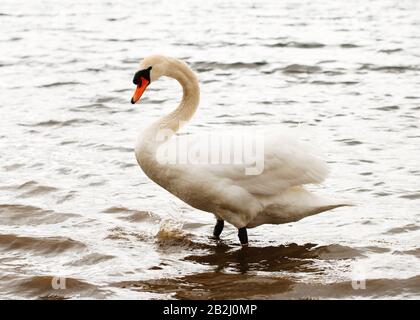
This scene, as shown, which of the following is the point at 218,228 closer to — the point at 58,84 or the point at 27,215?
the point at 27,215

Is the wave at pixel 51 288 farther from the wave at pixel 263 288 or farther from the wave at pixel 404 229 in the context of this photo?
the wave at pixel 404 229

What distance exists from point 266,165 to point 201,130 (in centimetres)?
410

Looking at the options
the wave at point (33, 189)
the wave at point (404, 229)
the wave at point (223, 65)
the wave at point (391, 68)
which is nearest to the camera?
the wave at point (404, 229)

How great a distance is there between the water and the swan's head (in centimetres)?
139

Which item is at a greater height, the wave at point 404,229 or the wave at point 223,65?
the wave at point 404,229

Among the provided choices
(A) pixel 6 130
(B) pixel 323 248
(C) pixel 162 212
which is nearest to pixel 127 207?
(C) pixel 162 212

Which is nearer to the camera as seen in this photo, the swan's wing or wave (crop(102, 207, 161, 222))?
the swan's wing

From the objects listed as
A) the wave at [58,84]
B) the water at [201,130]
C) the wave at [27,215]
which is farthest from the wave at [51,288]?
the wave at [58,84]

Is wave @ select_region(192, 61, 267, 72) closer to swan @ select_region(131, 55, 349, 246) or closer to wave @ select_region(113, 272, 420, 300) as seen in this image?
swan @ select_region(131, 55, 349, 246)

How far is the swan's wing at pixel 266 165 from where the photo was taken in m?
7.32

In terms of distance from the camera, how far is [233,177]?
24.3 ft

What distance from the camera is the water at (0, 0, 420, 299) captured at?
7.27 m

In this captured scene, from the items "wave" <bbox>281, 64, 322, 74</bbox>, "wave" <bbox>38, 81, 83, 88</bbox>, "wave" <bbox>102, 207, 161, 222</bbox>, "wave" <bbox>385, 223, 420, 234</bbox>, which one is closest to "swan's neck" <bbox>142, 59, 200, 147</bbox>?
"wave" <bbox>102, 207, 161, 222</bbox>
